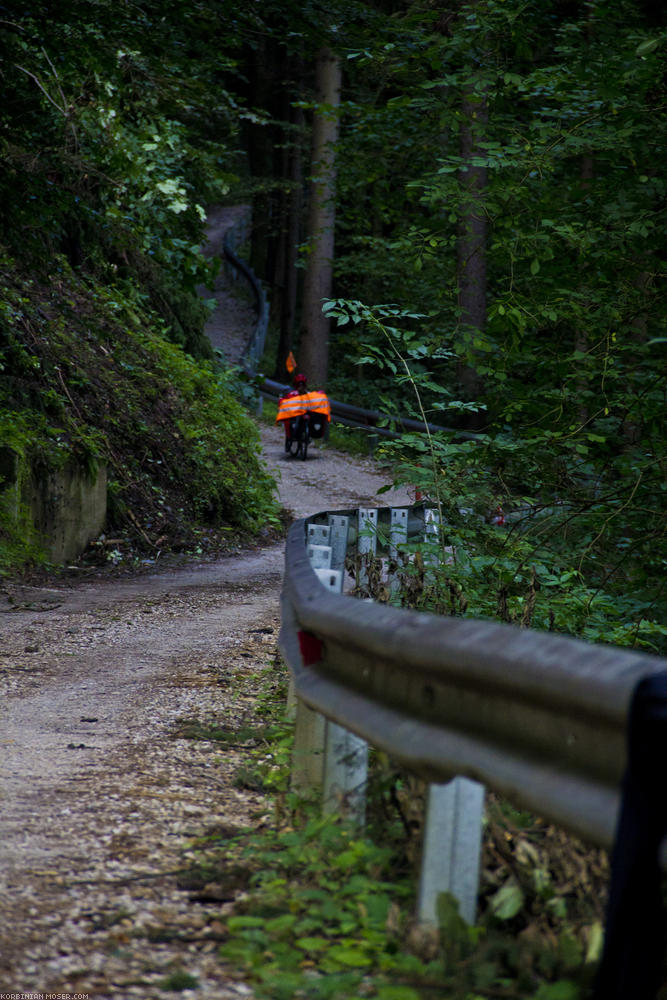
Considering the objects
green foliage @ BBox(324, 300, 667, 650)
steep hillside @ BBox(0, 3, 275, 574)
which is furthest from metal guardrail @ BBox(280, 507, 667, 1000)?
steep hillside @ BBox(0, 3, 275, 574)

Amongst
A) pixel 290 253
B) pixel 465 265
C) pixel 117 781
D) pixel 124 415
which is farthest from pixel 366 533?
pixel 290 253

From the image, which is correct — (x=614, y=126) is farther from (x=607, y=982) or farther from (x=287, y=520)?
(x=287, y=520)

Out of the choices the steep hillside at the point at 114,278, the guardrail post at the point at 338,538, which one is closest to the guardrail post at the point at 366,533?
the guardrail post at the point at 338,538

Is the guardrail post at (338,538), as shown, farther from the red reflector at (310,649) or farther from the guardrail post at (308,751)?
the red reflector at (310,649)

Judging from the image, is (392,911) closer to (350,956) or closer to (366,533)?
(350,956)

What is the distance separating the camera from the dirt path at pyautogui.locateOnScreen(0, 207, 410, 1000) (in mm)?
2990

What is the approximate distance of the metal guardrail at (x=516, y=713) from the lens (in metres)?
2.13

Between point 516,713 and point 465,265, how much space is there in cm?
724

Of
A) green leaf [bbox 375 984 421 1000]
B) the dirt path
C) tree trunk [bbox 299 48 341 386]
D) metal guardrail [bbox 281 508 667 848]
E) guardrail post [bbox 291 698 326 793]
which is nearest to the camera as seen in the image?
metal guardrail [bbox 281 508 667 848]

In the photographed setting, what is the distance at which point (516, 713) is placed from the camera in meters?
2.54

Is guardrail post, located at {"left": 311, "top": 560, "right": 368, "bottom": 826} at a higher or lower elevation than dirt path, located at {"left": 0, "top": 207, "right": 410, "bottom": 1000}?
higher

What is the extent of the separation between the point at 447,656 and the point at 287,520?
16174 millimetres

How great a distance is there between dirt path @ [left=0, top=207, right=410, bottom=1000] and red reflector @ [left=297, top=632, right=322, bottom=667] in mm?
855

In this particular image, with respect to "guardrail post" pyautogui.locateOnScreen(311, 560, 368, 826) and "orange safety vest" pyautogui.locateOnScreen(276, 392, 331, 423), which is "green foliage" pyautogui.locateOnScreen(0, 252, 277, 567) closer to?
"orange safety vest" pyautogui.locateOnScreen(276, 392, 331, 423)
